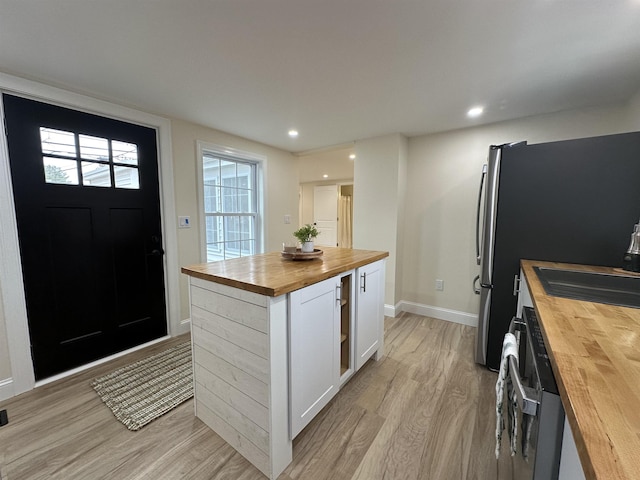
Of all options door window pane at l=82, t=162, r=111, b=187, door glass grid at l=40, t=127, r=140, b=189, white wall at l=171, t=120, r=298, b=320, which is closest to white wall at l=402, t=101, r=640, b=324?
white wall at l=171, t=120, r=298, b=320

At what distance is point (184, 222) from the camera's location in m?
2.80

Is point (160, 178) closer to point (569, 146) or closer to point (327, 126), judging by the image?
point (327, 126)

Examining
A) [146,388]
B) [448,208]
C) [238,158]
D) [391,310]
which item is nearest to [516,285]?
[448,208]

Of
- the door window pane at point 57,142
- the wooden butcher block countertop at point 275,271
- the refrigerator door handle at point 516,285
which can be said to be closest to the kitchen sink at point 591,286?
the refrigerator door handle at point 516,285

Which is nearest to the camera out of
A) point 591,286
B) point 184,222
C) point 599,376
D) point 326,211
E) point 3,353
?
point 599,376

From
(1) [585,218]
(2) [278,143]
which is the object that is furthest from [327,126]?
(1) [585,218]

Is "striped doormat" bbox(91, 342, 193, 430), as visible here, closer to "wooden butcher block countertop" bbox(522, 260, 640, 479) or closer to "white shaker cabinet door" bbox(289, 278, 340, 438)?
"white shaker cabinet door" bbox(289, 278, 340, 438)

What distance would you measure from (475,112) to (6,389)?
4312mm

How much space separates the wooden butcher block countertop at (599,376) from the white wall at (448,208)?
6.64 ft

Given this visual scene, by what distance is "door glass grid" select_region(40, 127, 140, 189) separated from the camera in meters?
1.99

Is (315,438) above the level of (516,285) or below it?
below

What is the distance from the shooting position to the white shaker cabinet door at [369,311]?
196cm

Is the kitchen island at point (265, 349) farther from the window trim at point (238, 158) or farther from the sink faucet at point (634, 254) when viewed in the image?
the sink faucet at point (634, 254)

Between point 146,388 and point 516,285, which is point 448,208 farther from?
point 146,388
